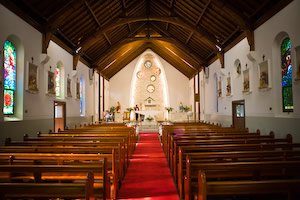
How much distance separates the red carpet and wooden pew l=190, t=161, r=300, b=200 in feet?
4.36

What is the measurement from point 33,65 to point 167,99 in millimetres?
16957

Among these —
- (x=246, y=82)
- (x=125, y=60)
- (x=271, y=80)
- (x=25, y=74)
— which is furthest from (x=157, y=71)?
(x=25, y=74)

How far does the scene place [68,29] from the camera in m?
12.1

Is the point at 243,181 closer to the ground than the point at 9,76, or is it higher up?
closer to the ground

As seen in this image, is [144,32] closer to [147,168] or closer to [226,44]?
[226,44]

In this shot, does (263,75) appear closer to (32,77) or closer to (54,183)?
(32,77)

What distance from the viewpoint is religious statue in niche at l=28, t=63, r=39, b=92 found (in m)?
9.12

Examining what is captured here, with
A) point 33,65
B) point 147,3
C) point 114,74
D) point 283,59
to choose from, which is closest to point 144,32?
point 147,3

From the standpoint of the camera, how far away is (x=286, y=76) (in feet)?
26.2

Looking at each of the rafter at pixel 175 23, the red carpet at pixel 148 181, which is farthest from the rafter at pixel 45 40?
the red carpet at pixel 148 181

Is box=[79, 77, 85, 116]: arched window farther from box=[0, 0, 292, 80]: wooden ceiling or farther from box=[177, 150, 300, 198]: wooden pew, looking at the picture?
box=[177, 150, 300, 198]: wooden pew

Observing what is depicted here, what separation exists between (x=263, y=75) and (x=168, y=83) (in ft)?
54.2

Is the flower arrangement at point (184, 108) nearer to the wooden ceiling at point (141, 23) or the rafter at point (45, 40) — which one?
the wooden ceiling at point (141, 23)

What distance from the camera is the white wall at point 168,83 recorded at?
25.4 m
